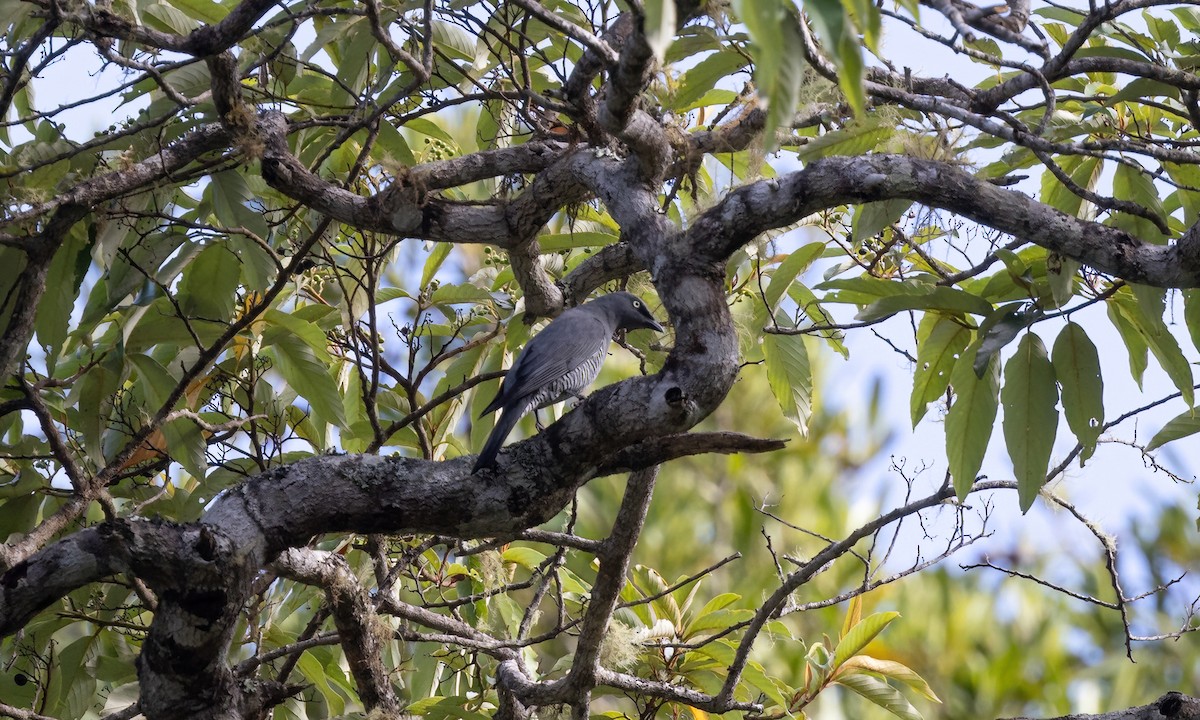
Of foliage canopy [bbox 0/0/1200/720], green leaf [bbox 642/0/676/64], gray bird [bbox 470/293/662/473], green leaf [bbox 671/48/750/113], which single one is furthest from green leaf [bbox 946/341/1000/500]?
green leaf [bbox 642/0/676/64]

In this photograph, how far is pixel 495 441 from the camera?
2.89 metres

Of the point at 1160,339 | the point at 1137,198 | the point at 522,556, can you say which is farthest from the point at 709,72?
the point at 522,556

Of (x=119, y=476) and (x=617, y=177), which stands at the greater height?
(x=617, y=177)

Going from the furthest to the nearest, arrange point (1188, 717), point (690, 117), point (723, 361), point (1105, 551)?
point (690, 117), point (1105, 551), point (1188, 717), point (723, 361)

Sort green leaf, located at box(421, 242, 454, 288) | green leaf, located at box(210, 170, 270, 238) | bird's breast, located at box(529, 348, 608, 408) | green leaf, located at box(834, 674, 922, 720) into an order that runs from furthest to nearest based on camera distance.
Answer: green leaf, located at box(421, 242, 454, 288)
bird's breast, located at box(529, 348, 608, 408)
green leaf, located at box(834, 674, 922, 720)
green leaf, located at box(210, 170, 270, 238)

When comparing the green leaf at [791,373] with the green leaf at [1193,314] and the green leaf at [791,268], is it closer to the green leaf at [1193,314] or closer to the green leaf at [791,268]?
the green leaf at [791,268]

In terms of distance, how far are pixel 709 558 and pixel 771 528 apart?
567 mm

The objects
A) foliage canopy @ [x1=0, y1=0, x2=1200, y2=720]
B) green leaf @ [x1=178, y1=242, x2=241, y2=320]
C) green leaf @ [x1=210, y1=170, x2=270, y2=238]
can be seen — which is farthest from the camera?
green leaf @ [x1=178, y1=242, x2=241, y2=320]

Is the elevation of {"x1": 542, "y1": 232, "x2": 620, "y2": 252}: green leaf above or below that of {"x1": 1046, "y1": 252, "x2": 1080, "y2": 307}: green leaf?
above

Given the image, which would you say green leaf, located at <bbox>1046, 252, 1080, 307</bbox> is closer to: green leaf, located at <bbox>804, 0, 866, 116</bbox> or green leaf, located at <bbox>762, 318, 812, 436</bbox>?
green leaf, located at <bbox>762, 318, 812, 436</bbox>

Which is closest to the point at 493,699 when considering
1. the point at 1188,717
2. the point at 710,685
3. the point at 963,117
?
the point at 710,685

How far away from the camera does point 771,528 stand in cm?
890

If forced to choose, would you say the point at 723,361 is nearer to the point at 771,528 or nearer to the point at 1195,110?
the point at 1195,110

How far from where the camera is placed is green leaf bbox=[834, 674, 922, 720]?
12.3ft
